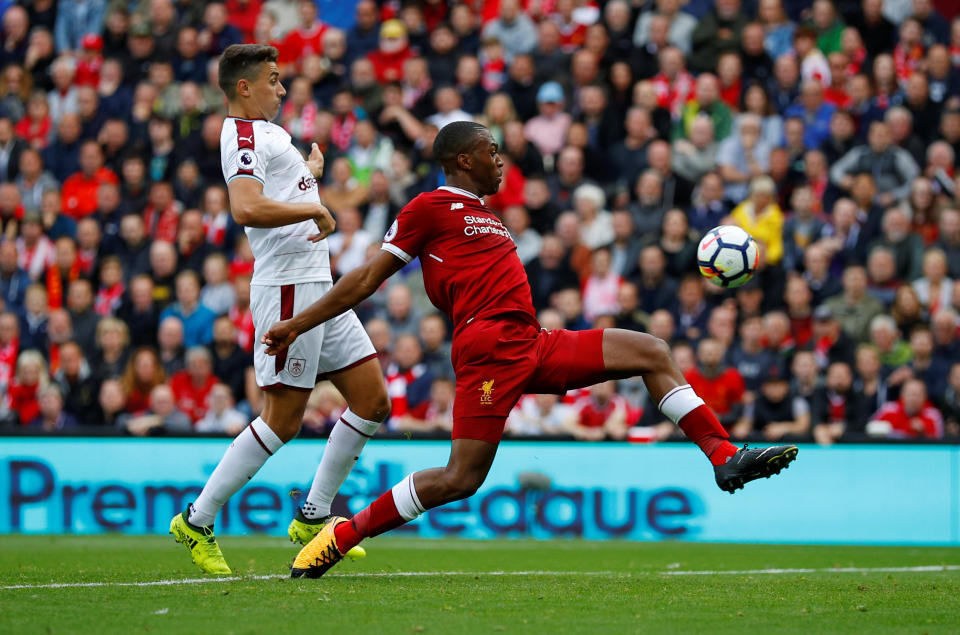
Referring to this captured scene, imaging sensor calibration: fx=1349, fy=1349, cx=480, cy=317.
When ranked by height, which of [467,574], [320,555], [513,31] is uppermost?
[513,31]

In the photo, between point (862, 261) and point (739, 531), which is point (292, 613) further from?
point (862, 261)

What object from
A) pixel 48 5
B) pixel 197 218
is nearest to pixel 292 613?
pixel 197 218

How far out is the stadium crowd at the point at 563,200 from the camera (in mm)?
13211

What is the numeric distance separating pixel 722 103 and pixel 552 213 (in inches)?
92.8

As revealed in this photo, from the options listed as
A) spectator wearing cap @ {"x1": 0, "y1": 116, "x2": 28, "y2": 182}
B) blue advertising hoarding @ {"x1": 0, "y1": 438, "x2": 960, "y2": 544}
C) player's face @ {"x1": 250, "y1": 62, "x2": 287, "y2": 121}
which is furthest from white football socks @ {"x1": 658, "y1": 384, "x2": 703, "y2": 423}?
spectator wearing cap @ {"x1": 0, "y1": 116, "x2": 28, "y2": 182}

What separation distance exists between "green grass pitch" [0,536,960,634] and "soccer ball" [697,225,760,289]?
73.4 inches

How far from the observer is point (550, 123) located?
52.0 feet

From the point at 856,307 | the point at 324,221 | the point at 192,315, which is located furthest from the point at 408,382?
the point at 324,221

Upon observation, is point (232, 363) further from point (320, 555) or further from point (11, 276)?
point (320, 555)

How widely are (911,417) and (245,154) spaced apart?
744 centimetres

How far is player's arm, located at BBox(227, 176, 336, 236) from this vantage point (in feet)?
24.1

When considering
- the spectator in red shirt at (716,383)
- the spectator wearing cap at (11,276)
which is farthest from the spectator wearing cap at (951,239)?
the spectator wearing cap at (11,276)

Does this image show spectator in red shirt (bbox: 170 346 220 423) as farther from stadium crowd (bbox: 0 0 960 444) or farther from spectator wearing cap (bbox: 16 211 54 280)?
spectator wearing cap (bbox: 16 211 54 280)

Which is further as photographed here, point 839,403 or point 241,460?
point 839,403
